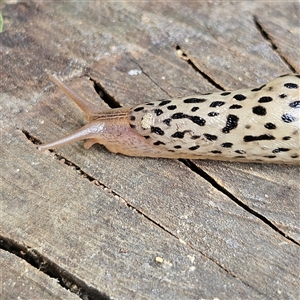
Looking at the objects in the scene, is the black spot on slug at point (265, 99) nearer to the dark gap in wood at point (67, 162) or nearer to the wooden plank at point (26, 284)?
the dark gap in wood at point (67, 162)

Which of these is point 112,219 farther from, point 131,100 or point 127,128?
point 131,100

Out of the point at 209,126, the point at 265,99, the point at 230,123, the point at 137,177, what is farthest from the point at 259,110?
the point at 137,177

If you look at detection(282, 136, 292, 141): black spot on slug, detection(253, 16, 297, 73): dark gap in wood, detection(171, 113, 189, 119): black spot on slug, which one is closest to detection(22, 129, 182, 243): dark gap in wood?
detection(171, 113, 189, 119): black spot on slug

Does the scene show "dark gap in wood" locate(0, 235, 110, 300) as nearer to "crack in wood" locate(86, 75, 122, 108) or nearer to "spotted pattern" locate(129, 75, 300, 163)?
"spotted pattern" locate(129, 75, 300, 163)

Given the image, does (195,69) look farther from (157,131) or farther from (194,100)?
(157,131)

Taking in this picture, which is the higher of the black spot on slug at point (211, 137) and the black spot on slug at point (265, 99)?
the black spot on slug at point (265, 99)

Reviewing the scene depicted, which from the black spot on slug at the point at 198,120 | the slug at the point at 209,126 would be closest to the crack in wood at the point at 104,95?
the slug at the point at 209,126
